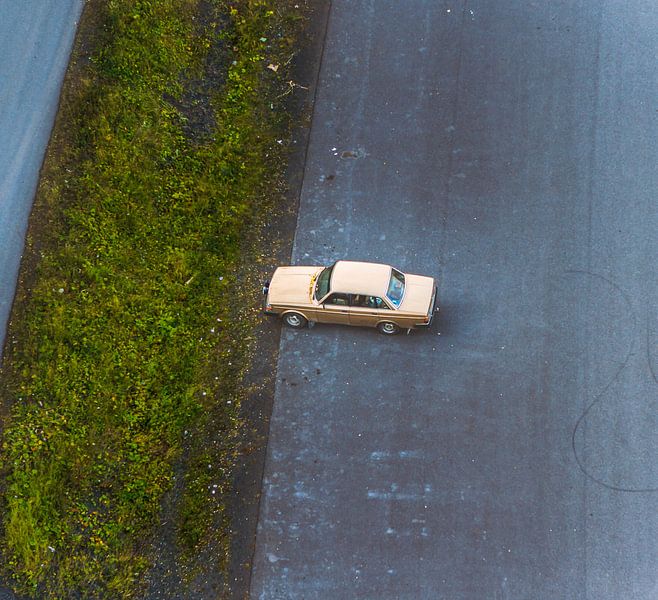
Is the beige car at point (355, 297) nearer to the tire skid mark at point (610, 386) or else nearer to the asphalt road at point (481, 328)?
the asphalt road at point (481, 328)

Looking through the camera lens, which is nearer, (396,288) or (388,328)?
Result: (396,288)

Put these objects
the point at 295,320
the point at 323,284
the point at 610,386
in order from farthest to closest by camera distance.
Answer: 1. the point at 295,320
2. the point at 323,284
3. the point at 610,386

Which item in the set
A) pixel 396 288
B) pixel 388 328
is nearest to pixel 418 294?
pixel 396 288

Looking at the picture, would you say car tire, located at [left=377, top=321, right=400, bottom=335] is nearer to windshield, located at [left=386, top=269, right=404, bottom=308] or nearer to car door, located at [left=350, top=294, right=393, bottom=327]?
car door, located at [left=350, top=294, right=393, bottom=327]

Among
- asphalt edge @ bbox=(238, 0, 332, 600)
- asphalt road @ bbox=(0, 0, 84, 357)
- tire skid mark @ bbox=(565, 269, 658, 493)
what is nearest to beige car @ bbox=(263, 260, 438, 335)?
asphalt edge @ bbox=(238, 0, 332, 600)

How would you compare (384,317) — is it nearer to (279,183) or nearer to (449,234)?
(449,234)

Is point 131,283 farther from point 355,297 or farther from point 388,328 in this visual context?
point 388,328

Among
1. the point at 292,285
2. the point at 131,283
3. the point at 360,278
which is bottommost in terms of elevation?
the point at 131,283
